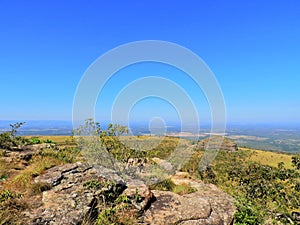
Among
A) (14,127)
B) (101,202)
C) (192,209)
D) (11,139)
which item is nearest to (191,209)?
(192,209)

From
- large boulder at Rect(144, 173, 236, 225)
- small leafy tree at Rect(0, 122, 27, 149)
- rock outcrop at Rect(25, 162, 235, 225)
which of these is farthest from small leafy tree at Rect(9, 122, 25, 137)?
large boulder at Rect(144, 173, 236, 225)

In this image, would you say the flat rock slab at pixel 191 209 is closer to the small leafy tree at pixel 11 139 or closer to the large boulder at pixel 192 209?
the large boulder at pixel 192 209

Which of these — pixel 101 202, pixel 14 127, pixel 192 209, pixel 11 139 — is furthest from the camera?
pixel 14 127

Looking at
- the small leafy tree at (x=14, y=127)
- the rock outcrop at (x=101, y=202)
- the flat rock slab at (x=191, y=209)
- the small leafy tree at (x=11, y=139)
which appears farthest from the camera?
the small leafy tree at (x=14, y=127)

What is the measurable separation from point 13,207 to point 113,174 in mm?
3379

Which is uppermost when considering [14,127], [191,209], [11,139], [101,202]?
[14,127]

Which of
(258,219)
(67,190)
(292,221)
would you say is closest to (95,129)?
(67,190)

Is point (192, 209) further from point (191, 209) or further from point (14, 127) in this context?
point (14, 127)

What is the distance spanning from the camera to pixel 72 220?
229 inches

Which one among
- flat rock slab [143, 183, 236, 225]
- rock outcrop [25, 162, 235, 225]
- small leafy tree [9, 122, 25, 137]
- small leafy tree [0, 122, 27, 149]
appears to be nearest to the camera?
rock outcrop [25, 162, 235, 225]

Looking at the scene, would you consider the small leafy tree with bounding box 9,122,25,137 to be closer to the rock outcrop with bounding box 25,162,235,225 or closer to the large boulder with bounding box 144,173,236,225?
the rock outcrop with bounding box 25,162,235,225

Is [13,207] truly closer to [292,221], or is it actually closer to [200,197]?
[200,197]

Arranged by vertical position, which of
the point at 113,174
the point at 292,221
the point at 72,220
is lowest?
the point at 292,221

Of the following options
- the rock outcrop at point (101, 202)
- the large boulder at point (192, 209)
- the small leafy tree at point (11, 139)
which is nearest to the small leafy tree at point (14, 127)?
the small leafy tree at point (11, 139)
